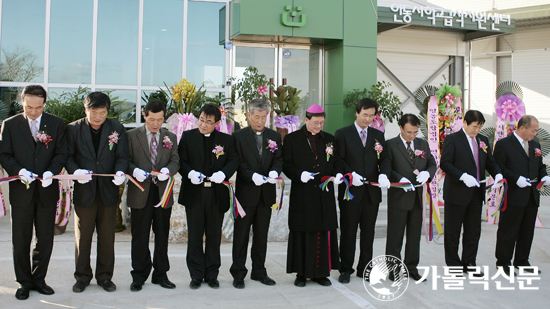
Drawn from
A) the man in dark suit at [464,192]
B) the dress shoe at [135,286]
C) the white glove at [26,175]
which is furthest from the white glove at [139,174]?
the man in dark suit at [464,192]

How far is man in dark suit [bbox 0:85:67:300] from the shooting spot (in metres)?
3.87

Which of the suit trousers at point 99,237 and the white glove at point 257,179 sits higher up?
the white glove at point 257,179

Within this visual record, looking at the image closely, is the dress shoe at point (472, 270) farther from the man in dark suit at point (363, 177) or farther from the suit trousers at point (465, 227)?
the man in dark suit at point (363, 177)

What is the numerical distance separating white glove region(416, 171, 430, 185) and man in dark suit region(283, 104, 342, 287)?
2.50 ft

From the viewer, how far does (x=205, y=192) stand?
4.28 m

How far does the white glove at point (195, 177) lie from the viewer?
13.4 feet

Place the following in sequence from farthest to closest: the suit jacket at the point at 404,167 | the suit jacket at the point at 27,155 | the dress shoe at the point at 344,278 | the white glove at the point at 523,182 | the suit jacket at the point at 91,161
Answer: the white glove at the point at 523,182
the suit jacket at the point at 404,167
the dress shoe at the point at 344,278
the suit jacket at the point at 91,161
the suit jacket at the point at 27,155

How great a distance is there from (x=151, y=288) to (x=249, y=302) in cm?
91

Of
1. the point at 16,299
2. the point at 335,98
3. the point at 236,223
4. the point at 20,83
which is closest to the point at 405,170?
the point at 236,223

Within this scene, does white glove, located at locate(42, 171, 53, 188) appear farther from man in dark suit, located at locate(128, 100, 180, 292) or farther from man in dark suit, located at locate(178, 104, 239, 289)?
man in dark suit, located at locate(178, 104, 239, 289)

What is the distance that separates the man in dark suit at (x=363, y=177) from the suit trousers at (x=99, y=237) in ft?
6.93

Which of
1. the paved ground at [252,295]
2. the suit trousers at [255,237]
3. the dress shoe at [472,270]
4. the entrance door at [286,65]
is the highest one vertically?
the entrance door at [286,65]

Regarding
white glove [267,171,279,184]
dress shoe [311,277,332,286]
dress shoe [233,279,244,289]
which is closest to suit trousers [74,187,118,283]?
dress shoe [233,279,244,289]

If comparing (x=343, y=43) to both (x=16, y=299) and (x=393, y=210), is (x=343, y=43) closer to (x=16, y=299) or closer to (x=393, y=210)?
(x=393, y=210)
